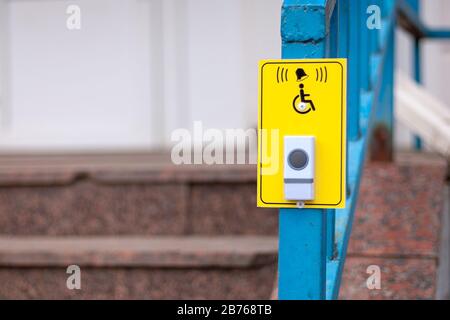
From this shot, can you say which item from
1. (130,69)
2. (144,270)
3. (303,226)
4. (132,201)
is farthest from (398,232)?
(130,69)

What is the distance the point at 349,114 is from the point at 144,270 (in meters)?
0.70

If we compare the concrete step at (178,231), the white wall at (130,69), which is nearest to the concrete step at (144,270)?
the concrete step at (178,231)

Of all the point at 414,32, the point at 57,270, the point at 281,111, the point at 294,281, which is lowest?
the point at 57,270

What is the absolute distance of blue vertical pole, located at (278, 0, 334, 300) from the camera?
1229 millimetres

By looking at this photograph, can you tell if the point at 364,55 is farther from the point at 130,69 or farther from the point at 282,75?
the point at 130,69

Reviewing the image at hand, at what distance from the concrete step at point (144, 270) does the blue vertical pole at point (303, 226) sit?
85cm

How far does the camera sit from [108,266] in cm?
219

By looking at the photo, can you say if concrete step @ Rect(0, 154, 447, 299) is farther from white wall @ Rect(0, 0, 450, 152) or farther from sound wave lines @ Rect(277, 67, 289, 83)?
white wall @ Rect(0, 0, 450, 152)

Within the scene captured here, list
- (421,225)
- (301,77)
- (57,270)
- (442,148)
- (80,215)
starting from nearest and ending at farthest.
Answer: (301,77)
(421,225)
(57,270)
(80,215)
(442,148)

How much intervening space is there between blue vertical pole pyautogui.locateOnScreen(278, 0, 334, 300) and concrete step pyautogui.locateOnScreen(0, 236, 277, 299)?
847 millimetres

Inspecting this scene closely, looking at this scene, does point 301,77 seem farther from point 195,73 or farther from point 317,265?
point 195,73

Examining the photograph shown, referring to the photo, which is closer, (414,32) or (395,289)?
(395,289)

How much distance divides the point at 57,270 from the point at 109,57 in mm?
2368
